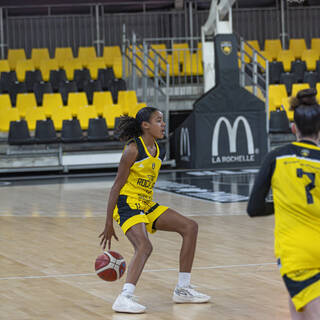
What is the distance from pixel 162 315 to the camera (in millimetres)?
5230

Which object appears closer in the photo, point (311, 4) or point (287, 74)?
point (287, 74)

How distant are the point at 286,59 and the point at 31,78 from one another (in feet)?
22.4

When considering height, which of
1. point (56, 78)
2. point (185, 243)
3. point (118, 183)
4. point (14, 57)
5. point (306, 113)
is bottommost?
point (185, 243)

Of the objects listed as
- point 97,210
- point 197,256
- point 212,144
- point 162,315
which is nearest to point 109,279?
point 162,315

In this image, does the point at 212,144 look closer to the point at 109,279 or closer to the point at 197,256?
the point at 197,256

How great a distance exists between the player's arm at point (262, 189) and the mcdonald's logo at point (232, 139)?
13.6 m

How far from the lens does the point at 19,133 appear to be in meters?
A: 17.0

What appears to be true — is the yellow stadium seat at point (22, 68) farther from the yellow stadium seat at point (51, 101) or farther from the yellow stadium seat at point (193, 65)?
the yellow stadium seat at point (193, 65)

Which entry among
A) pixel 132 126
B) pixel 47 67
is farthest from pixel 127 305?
pixel 47 67

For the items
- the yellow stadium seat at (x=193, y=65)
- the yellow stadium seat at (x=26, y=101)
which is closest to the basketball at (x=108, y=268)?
the yellow stadium seat at (x=26, y=101)

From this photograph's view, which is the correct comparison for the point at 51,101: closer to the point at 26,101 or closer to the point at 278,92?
the point at 26,101

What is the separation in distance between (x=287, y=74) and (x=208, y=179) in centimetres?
545

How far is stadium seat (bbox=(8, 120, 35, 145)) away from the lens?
1700cm

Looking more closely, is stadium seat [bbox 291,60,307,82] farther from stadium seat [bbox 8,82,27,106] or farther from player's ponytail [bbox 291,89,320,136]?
player's ponytail [bbox 291,89,320,136]
